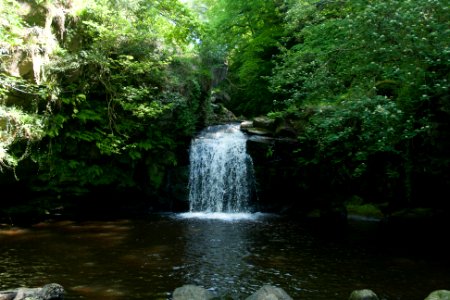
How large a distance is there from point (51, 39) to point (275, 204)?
32.8ft

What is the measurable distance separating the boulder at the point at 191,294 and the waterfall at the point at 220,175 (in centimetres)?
858

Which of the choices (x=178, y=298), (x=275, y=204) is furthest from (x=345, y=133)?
(x=275, y=204)

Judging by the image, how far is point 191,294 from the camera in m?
5.66

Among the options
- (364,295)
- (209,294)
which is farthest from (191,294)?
(364,295)

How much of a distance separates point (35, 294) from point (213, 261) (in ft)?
11.8

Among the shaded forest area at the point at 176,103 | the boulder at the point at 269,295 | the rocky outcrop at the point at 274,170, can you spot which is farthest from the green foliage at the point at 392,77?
the boulder at the point at 269,295

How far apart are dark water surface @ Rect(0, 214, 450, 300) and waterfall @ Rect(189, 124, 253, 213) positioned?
3084mm

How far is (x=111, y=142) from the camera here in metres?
12.6

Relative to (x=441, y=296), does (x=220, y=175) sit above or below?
above

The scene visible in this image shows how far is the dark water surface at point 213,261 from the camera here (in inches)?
253

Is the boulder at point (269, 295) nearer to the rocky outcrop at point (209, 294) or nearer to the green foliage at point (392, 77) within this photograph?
the rocky outcrop at point (209, 294)

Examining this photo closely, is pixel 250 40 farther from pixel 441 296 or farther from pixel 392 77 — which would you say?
pixel 441 296

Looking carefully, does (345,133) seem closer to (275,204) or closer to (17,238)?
(275,204)

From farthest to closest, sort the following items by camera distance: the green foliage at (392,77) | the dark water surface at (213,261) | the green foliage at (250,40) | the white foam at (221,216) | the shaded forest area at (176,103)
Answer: the green foliage at (250,40) < the white foam at (221,216) < the shaded forest area at (176,103) < the green foliage at (392,77) < the dark water surface at (213,261)
